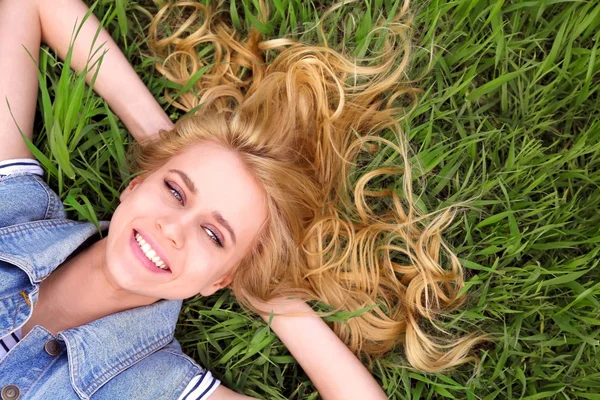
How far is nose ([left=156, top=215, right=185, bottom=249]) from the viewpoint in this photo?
200cm

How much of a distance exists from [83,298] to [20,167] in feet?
1.76

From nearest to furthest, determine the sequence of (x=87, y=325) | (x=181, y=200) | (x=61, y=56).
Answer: (x=181, y=200) → (x=87, y=325) → (x=61, y=56)

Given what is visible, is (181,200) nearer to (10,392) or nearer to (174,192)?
(174,192)

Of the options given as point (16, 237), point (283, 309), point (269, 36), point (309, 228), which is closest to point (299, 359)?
point (283, 309)

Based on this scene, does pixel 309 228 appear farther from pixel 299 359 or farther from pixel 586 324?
pixel 586 324

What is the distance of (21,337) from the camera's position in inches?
87.8

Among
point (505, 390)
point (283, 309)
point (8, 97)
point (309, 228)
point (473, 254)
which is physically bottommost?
point (505, 390)

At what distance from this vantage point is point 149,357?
2.29 meters

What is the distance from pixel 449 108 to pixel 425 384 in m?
1.16

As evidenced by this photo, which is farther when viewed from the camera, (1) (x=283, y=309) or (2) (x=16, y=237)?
(1) (x=283, y=309)

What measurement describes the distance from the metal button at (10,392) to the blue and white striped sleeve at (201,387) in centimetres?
54

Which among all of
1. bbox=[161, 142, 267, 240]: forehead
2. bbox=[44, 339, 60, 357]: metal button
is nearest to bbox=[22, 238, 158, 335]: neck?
bbox=[44, 339, 60, 357]: metal button

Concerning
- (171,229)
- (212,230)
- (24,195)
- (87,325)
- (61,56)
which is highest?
(61,56)

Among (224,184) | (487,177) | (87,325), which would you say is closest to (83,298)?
(87,325)
